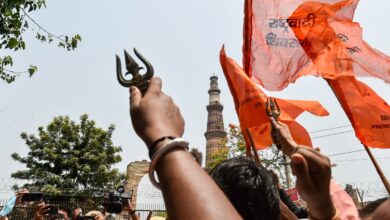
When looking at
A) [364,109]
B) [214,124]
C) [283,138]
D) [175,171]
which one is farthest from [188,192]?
[214,124]

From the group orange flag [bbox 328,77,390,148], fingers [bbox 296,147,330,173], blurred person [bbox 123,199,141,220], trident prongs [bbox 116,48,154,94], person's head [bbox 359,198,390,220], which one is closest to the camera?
trident prongs [bbox 116,48,154,94]

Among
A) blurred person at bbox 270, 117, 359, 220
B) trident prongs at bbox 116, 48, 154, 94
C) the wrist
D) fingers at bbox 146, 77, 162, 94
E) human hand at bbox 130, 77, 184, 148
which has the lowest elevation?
the wrist

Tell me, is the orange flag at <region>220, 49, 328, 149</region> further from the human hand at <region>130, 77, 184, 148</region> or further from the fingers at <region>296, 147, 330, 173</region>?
the human hand at <region>130, 77, 184, 148</region>

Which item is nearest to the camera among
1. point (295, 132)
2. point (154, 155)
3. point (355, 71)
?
point (154, 155)

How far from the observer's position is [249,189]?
1.12 m

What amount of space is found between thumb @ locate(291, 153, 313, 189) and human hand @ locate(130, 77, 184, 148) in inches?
19.4

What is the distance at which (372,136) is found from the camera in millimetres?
4320

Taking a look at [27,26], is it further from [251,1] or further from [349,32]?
[349,32]

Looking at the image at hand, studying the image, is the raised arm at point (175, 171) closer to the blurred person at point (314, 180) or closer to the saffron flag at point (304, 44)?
the blurred person at point (314, 180)

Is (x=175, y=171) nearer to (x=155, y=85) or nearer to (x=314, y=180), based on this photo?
(x=155, y=85)

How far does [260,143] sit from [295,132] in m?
0.42

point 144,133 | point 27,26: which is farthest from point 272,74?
point 144,133

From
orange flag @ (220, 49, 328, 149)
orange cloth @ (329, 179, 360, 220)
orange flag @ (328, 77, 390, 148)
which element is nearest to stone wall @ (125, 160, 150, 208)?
orange flag @ (220, 49, 328, 149)

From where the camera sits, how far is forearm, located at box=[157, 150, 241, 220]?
73cm
